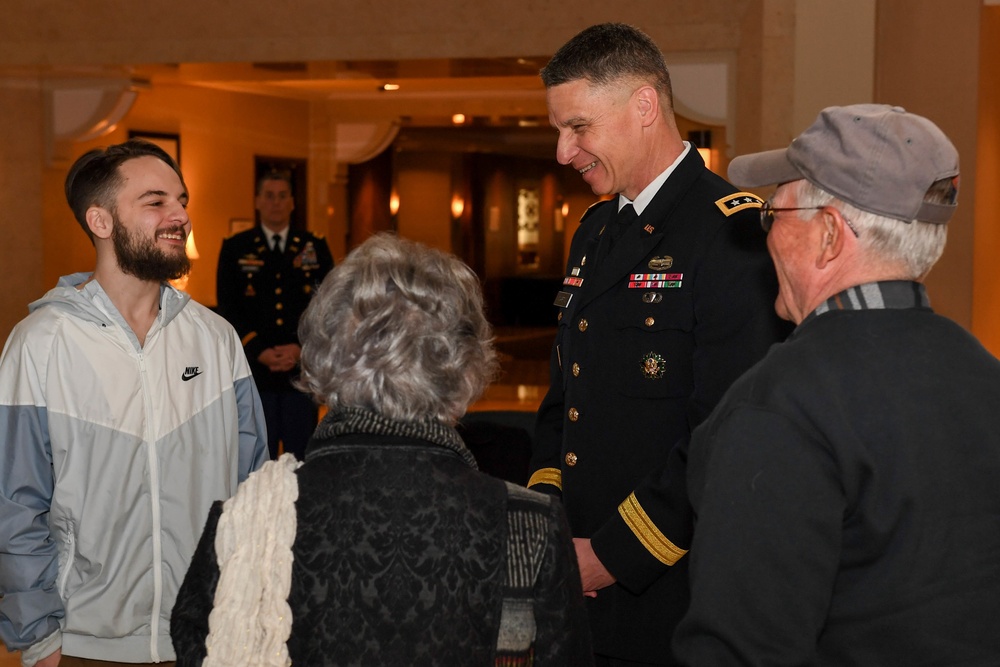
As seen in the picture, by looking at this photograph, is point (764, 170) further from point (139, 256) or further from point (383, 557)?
point (139, 256)

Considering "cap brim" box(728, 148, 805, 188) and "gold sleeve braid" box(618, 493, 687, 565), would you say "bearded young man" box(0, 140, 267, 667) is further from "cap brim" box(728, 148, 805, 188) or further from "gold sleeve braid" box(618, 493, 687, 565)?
"cap brim" box(728, 148, 805, 188)

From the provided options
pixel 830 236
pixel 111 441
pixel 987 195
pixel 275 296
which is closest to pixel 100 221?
pixel 111 441

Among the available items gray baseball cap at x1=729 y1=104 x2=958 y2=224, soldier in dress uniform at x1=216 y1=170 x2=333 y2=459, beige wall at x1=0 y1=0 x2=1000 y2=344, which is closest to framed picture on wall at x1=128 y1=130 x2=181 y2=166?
beige wall at x1=0 y1=0 x2=1000 y2=344

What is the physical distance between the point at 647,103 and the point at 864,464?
1.08 metres

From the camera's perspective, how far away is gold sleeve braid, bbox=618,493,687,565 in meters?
1.89

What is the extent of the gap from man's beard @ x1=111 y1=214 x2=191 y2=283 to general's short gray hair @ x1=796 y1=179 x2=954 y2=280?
159cm

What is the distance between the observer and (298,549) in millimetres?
1337

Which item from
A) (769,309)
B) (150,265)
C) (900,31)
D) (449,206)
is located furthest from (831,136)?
(449,206)

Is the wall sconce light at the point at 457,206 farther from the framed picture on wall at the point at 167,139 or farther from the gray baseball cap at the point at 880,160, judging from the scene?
the gray baseball cap at the point at 880,160

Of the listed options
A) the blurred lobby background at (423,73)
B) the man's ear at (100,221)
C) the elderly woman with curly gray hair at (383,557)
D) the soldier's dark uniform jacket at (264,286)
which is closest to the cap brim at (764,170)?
the elderly woman with curly gray hair at (383,557)

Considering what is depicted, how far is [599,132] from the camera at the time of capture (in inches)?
82.4

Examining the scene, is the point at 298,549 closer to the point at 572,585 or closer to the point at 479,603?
the point at 479,603

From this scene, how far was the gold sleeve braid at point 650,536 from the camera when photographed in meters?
1.89

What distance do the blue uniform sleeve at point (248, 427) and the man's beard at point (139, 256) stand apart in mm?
320
